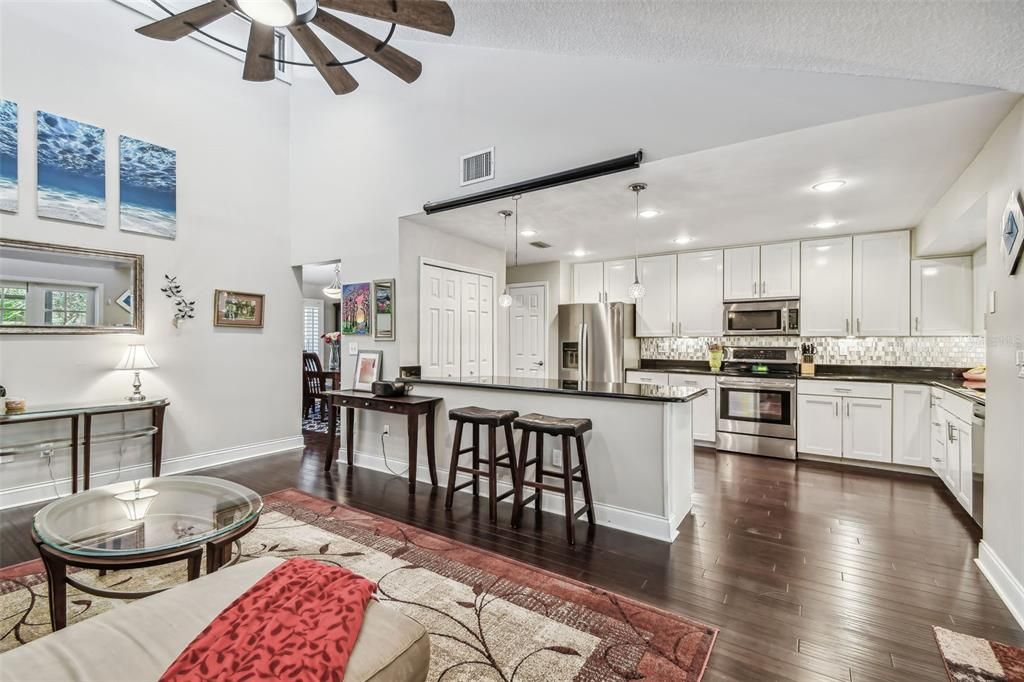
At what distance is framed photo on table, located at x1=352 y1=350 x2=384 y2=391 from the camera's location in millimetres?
4625

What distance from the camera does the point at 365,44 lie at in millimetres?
2229

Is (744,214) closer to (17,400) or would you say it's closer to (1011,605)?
(1011,605)

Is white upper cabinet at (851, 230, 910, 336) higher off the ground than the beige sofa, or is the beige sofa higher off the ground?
white upper cabinet at (851, 230, 910, 336)

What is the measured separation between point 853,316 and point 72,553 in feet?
20.9

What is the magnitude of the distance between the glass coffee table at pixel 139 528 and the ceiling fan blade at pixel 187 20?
2209 millimetres

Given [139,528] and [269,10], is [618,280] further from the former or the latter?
[139,528]

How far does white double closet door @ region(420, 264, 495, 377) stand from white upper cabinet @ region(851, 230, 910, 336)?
13.5 ft

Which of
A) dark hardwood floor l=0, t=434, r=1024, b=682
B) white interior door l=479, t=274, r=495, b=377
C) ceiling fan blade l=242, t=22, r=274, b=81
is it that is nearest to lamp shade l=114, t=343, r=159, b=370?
dark hardwood floor l=0, t=434, r=1024, b=682

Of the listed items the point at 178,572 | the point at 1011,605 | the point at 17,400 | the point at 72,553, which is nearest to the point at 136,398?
the point at 17,400

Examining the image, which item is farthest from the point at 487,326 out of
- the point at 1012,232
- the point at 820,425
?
the point at 1012,232

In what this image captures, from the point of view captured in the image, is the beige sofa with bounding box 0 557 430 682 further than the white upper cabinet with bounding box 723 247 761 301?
No

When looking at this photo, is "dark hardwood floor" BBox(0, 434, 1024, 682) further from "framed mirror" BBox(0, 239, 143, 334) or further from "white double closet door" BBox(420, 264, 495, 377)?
"framed mirror" BBox(0, 239, 143, 334)

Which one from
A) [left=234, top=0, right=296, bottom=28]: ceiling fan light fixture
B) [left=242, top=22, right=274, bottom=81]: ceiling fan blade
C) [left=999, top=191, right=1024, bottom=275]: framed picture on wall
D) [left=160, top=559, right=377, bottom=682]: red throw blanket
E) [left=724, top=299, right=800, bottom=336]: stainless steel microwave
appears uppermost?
[left=242, top=22, right=274, bottom=81]: ceiling fan blade

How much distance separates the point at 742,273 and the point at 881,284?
4.39 ft
